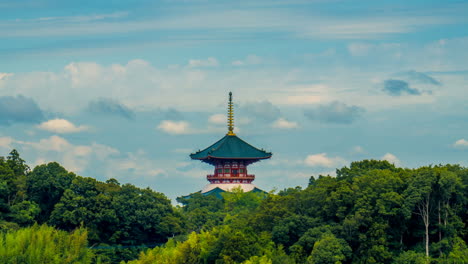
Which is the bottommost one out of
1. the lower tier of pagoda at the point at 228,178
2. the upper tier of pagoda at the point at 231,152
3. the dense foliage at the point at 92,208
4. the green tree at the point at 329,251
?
the green tree at the point at 329,251

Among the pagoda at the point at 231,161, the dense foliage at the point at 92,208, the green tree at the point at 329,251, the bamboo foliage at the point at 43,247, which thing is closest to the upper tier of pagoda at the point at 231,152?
the pagoda at the point at 231,161

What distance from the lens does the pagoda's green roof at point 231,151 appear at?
2370 inches

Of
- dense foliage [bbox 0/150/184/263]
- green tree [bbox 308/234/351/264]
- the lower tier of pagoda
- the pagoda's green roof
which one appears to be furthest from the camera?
the lower tier of pagoda

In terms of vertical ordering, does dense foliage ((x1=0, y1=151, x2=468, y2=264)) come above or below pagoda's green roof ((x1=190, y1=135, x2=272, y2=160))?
below

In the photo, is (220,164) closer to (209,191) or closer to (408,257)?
(209,191)

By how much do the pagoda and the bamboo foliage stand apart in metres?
21.7

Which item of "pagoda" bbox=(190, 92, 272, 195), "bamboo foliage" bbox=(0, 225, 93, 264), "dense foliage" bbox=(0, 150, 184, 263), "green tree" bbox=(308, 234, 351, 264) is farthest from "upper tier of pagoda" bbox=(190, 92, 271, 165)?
"green tree" bbox=(308, 234, 351, 264)

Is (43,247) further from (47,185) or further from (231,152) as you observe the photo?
(231,152)

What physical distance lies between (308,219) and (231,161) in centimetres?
2636

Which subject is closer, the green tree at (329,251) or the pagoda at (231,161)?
the green tree at (329,251)

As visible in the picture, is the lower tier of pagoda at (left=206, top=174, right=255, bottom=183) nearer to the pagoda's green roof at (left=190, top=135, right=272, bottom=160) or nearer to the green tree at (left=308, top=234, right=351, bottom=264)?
the pagoda's green roof at (left=190, top=135, right=272, bottom=160)

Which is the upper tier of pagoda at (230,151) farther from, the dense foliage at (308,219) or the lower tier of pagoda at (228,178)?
the dense foliage at (308,219)

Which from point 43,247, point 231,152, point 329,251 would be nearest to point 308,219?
point 329,251

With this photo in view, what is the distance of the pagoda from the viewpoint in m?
60.6
